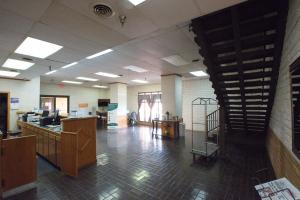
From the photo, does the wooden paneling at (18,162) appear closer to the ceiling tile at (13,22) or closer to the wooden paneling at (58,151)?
the wooden paneling at (58,151)

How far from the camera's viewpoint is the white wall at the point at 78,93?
33.5 feet

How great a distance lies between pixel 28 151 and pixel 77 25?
2.55 metres

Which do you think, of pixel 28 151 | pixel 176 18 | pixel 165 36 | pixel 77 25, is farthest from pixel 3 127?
pixel 176 18

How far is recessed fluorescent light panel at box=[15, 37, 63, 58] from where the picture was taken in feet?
10.5

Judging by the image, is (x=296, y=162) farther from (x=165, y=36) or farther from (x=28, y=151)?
(x=28, y=151)

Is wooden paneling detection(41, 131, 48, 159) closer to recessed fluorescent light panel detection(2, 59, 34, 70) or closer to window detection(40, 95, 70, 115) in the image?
recessed fluorescent light panel detection(2, 59, 34, 70)

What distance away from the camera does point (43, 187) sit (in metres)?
2.87

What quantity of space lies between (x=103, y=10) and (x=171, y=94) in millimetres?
5547

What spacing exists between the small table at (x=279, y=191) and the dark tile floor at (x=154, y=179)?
48.2 inches

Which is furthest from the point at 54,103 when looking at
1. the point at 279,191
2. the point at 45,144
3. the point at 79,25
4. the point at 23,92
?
the point at 279,191

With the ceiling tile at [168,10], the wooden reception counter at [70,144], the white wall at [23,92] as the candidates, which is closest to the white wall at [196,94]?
the wooden reception counter at [70,144]

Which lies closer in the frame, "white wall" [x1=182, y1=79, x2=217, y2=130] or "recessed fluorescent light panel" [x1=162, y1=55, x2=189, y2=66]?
"recessed fluorescent light panel" [x1=162, y1=55, x2=189, y2=66]

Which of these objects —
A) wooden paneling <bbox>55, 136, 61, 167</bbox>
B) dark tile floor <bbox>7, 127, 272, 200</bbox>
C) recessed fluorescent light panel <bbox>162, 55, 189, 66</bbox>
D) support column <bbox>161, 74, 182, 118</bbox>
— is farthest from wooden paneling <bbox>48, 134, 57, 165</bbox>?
support column <bbox>161, 74, 182, 118</bbox>

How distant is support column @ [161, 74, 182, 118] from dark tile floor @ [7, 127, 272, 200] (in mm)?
2894
